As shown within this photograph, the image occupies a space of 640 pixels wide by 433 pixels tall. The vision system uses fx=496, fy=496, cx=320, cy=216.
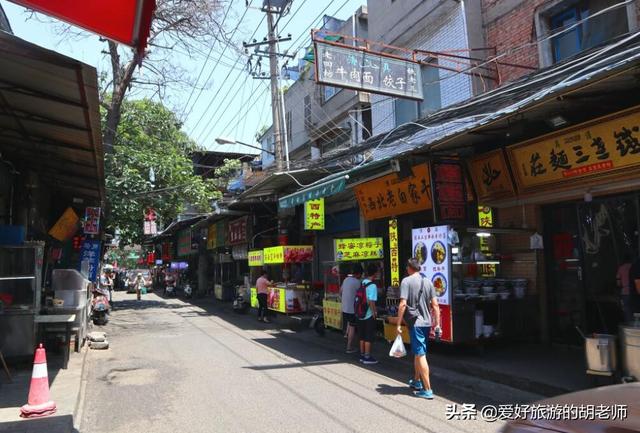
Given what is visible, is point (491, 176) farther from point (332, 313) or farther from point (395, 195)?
point (332, 313)

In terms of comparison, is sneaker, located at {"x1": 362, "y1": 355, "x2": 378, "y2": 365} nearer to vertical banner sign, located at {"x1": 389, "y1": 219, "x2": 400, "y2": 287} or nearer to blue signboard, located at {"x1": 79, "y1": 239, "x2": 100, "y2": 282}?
vertical banner sign, located at {"x1": 389, "y1": 219, "x2": 400, "y2": 287}

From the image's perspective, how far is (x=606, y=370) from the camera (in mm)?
5949

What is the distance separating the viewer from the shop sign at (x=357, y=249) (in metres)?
11.6

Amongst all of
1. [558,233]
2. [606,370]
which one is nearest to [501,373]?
[606,370]

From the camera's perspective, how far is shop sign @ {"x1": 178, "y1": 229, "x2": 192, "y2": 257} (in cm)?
3309

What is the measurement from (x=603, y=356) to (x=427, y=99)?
9.29m

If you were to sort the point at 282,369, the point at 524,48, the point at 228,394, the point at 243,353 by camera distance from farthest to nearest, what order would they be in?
the point at 524,48
the point at 243,353
the point at 282,369
the point at 228,394

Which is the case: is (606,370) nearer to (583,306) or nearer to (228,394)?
(583,306)

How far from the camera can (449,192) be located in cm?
904

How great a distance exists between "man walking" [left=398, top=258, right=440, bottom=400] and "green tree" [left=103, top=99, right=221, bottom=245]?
45.3 ft

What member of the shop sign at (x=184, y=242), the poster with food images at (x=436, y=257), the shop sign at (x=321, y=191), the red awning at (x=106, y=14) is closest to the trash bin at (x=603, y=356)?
the poster with food images at (x=436, y=257)

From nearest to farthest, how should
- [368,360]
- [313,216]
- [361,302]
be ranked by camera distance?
[368,360]
[361,302]
[313,216]

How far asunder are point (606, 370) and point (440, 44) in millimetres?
9720

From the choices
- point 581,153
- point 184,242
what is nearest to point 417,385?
point 581,153
